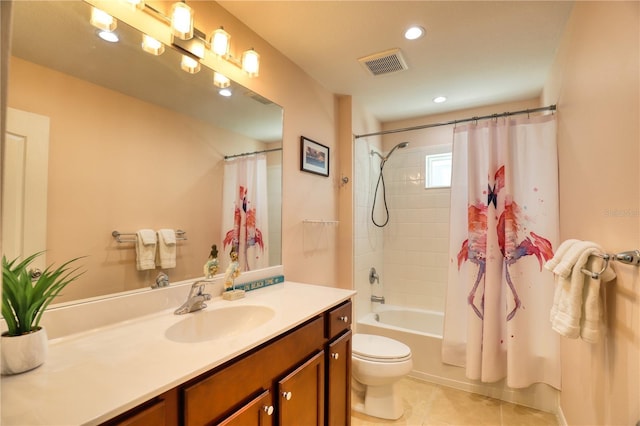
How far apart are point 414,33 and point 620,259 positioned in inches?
61.2

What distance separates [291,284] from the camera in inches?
73.5

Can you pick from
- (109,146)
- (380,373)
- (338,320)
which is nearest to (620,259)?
(338,320)

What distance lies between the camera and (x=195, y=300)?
131cm

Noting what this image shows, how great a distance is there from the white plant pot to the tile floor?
1.79 metres

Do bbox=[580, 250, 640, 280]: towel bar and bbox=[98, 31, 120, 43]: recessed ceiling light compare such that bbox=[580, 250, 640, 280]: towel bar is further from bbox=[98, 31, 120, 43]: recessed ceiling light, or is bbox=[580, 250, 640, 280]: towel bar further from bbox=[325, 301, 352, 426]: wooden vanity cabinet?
bbox=[98, 31, 120, 43]: recessed ceiling light

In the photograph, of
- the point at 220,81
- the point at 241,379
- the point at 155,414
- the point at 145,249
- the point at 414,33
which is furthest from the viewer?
the point at 414,33

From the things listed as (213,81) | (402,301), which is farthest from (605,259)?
(402,301)

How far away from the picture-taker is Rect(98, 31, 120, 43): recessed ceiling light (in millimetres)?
1154

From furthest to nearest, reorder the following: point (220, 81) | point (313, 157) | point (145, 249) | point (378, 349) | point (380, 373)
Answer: point (313, 157) → point (378, 349) → point (380, 373) → point (220, 81) → point (145, 249)

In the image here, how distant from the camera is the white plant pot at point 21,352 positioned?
0.75 meters

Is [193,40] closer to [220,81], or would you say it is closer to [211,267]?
[220,81]

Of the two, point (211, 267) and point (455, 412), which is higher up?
point (211, 267)

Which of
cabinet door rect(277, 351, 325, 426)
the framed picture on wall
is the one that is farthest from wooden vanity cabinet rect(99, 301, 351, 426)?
the framed picture on wall

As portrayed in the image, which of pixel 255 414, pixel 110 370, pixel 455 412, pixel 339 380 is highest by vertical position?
pixel 110 370
